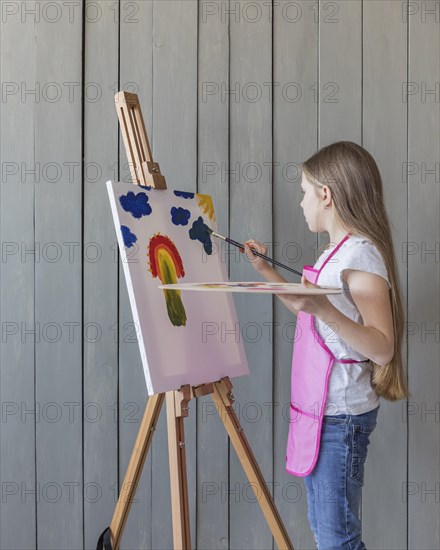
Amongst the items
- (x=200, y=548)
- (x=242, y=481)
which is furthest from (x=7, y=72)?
(x=200, y=548)

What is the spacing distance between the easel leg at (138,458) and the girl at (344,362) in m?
0.35

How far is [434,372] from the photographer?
1858 mm

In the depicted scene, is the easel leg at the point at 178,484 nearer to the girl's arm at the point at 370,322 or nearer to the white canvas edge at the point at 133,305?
the white canvas edge at the point at 133,305

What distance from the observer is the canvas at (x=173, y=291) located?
54.7 inches

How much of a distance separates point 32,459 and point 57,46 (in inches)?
48.5

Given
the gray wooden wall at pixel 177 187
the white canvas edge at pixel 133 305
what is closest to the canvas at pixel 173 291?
the white canvas edge at pixel 133 305

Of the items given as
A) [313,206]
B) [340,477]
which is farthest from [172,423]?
[313,206]

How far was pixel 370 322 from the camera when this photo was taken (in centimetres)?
135

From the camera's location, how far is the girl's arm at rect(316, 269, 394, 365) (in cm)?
131

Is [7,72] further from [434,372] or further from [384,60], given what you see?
[434,372]

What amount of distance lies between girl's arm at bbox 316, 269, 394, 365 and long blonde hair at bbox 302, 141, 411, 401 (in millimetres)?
98

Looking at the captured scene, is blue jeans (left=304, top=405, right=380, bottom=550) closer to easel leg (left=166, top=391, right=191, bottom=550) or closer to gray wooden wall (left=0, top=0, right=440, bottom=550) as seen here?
easel leg (left=166, top=391, right=191, bottom=550)

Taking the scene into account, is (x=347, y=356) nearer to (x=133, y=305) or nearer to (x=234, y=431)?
(x=234, y=431)

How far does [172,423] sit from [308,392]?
336mm
